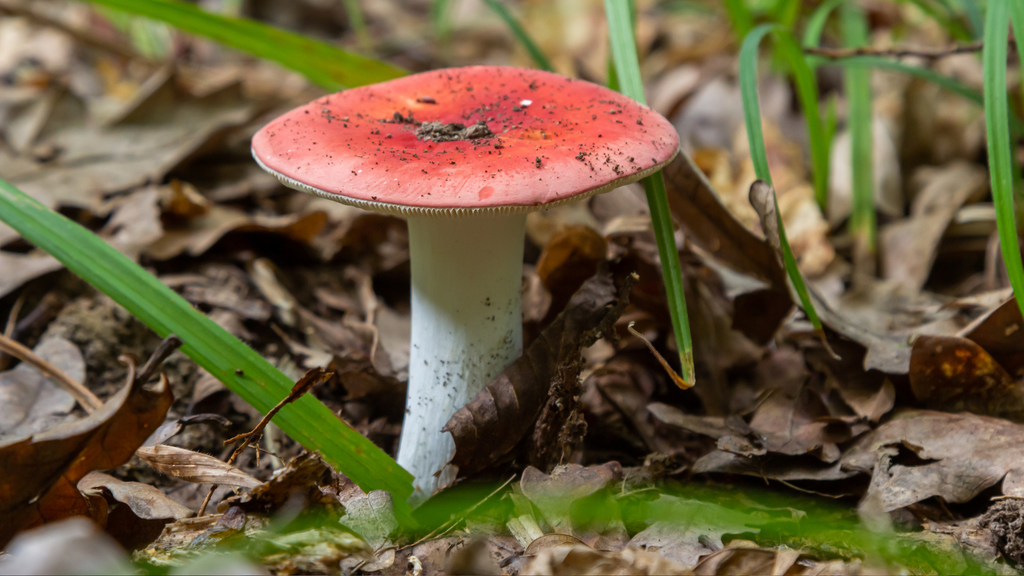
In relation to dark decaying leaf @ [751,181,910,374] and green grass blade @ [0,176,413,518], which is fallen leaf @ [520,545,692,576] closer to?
green grass blade @ [0,176,413,518]

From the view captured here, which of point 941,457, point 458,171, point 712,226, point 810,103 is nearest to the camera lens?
point 458,171

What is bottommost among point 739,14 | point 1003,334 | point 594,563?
point 1003,334

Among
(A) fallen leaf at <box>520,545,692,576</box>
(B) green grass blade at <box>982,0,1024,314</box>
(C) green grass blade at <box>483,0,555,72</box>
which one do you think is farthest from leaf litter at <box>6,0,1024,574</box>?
(C) green grass blade at <box>483,0,555,72</box>

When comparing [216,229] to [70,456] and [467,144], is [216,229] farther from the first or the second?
[467,144]

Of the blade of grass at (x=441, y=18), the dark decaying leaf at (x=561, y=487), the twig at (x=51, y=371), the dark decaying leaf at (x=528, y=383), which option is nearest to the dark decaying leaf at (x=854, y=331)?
the dark decaying leaf at (x=528, y=383)

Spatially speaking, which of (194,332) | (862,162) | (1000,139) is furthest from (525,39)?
(194,332)

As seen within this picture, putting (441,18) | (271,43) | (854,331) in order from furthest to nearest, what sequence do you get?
(441,18), (271,43), (854,331)

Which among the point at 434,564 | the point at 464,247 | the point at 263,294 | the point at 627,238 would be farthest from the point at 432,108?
the point at 434,564
